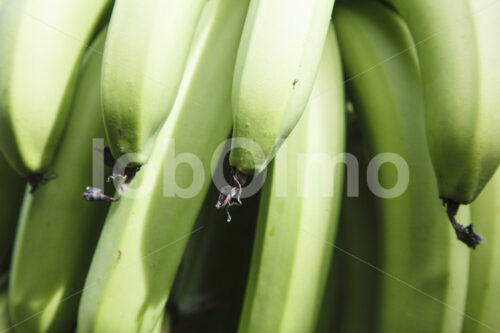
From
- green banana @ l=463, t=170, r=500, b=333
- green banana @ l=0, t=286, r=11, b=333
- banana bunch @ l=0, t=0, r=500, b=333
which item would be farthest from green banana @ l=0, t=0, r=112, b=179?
green banana @ l=463, t=170, r=500, b=333

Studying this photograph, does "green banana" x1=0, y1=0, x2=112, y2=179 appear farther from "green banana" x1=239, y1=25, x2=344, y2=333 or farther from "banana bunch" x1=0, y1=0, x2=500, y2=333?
"green banana" x1=239, y1=25, x2=344, y2=333

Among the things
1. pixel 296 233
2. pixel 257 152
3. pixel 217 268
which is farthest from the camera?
pixel 217 268

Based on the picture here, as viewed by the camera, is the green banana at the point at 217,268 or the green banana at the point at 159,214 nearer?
the green banana at the point at 159,214

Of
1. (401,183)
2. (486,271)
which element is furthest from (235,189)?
(486,271)

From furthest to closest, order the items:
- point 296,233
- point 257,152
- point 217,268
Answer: point 217,268 → point 296,233 → point 257,152

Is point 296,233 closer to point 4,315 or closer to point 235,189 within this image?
point 235,189

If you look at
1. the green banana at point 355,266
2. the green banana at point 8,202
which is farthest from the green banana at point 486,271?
the green banana at point 8,202

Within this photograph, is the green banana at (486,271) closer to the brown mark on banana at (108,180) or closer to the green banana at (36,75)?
the brown mark on banana at (108,180)

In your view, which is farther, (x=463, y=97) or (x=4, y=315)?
(x=4, y=315)
